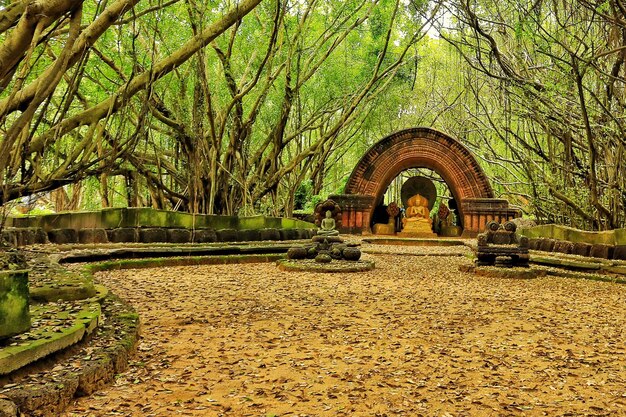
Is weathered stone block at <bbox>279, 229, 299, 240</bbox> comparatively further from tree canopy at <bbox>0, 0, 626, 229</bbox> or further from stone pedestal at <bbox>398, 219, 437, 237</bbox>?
stone pedestal at <bbox>398, 219, 437, 237</bbox>

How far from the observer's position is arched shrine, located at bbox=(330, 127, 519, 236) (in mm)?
20828

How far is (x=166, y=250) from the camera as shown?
1064 centimetres

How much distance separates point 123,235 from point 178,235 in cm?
133

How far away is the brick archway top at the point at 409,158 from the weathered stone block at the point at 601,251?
34.6 ft

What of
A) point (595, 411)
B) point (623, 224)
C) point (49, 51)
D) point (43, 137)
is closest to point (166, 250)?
point (43, 137)

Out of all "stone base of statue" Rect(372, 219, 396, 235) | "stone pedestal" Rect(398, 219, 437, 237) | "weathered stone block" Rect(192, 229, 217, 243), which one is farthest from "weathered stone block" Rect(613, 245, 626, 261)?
"stone base of statue" Rect(372, 219, 396, 235)

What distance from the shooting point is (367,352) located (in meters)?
4.30

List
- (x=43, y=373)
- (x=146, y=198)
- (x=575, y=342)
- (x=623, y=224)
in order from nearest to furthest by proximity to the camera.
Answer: (x=43, y=373)
(x=575, y=342)
(x=623, y=224)
(x=146, y=198)

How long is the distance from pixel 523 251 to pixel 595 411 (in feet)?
25.1

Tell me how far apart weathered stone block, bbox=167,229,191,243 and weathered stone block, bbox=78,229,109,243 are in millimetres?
1455

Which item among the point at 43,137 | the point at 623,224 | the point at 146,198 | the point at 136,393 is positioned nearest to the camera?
the point at 136,393

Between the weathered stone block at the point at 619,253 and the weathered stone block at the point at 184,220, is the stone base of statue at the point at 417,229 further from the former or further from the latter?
the weathered stone block at the point at 619,253

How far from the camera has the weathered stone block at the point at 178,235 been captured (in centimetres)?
1170

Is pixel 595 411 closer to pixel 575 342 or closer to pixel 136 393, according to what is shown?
pixel 575 342
